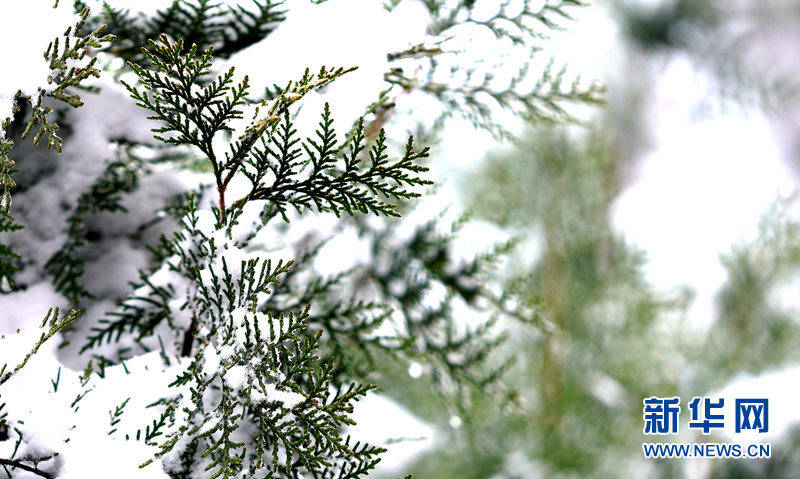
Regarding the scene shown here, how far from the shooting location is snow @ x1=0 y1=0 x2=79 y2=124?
20.2 inches

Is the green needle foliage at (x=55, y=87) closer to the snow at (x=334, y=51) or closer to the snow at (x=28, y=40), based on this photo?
the snow at (x=28, y=40)

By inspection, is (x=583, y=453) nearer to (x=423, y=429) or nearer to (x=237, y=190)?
(x=423, y=429)

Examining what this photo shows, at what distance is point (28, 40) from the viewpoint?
53 centimetres

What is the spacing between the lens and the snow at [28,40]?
513mm

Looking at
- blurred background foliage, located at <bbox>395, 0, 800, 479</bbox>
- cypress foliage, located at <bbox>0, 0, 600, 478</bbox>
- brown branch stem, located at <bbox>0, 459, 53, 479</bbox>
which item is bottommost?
brown branch stem, located at <bbox>0, 459, 53, 479</bbox>

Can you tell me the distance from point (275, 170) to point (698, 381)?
101 inches

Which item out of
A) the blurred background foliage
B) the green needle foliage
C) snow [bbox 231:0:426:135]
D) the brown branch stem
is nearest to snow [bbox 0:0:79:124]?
the green needle foliage

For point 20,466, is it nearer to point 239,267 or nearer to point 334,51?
point 239,267

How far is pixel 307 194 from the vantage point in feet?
1.79

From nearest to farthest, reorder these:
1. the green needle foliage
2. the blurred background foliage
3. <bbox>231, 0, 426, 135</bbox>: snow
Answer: the green needle foliage, <bbox>231, 0, 426, 135</bbox>: snow, the blurred background foliage

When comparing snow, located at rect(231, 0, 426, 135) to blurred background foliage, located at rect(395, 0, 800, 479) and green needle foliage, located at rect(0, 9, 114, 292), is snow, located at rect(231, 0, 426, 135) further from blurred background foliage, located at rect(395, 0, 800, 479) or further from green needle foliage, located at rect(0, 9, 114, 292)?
blurred background foliage, located at rect(395, 0, 800, 479)

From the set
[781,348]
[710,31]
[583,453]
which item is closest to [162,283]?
[583,453]

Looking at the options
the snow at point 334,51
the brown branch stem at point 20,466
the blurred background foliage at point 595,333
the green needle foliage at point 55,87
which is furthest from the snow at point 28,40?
the blurred background foliage at point 595,333

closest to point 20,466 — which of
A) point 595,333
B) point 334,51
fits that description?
point 334,51
